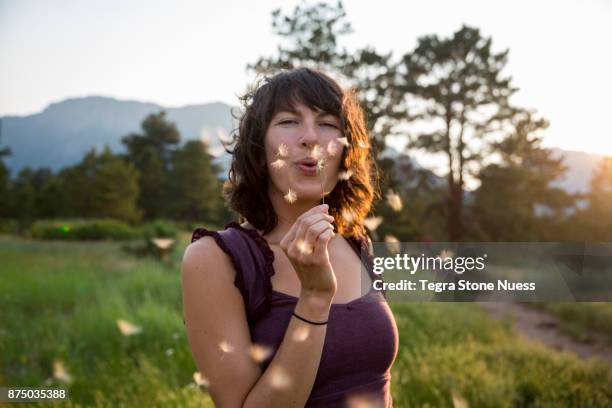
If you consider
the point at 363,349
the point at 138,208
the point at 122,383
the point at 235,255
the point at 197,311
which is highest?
the point at 235,255

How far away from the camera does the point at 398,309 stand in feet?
35.9

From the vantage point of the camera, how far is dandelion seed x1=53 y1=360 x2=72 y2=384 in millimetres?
5006

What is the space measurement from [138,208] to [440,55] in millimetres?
28017

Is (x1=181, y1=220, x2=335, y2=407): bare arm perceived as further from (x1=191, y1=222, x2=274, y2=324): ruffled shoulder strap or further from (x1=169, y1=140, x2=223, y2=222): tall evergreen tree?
(x1=169, y1=140, x2=223, y2=222): tall evergreen tree

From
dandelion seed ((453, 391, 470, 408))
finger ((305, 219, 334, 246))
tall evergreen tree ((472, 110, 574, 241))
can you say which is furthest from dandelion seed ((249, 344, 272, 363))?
tall evergreen tree ((472, 110, 574, 241))

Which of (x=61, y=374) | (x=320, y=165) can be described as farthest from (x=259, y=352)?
(x=61, y=374)

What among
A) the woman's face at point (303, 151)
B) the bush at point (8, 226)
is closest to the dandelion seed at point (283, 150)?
the woman's face at point (303, 151)

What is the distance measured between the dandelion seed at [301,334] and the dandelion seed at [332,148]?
0.68 metres

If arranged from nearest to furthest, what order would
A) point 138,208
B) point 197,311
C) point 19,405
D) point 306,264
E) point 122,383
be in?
1. point 306,264
2. point 197,311
3. point 19,405
4. point 122,383
5. point 138,208

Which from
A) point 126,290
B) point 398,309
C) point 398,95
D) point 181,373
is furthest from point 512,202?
point 181,373

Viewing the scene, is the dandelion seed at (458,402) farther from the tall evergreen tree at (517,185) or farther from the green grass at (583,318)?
the tall evergreen tree at (517,185)

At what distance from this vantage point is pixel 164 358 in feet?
19.6

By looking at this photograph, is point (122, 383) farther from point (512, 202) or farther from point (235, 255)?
point (512, 202)

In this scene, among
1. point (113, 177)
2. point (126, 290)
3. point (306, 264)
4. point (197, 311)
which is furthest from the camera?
point (113, 177)
